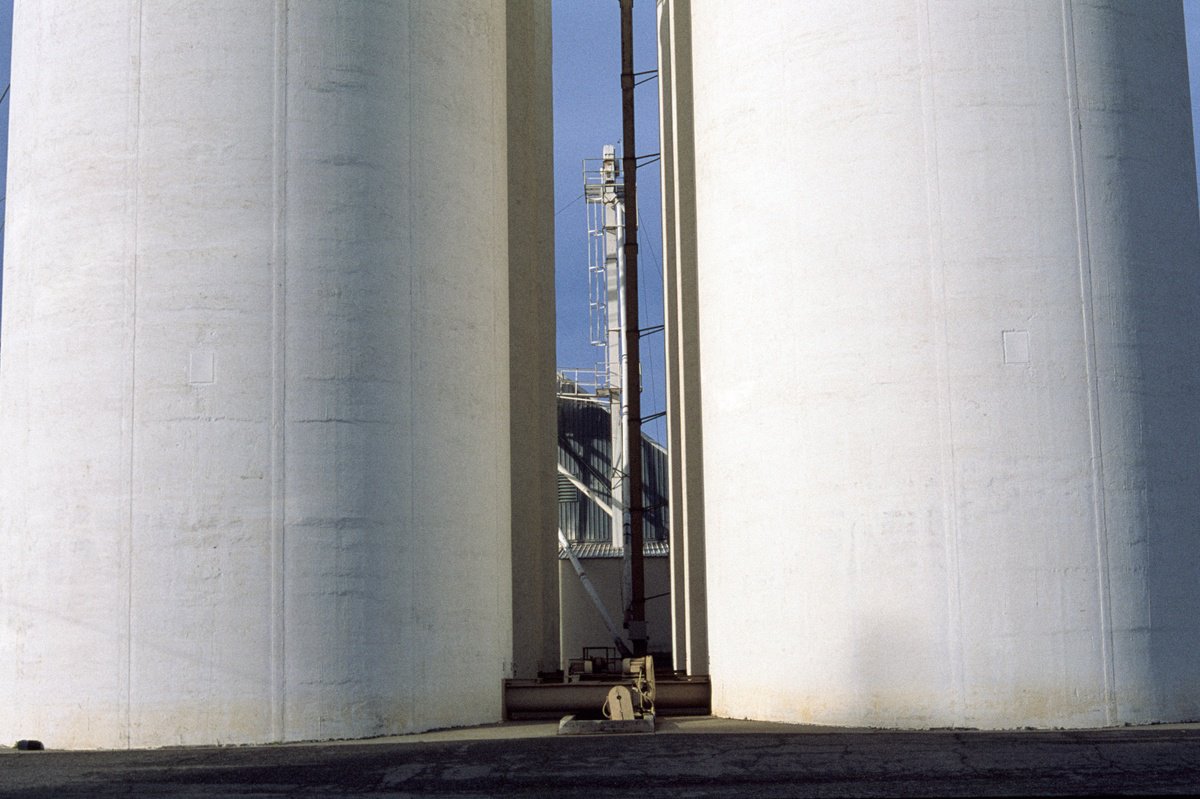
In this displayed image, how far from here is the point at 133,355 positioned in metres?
20.2

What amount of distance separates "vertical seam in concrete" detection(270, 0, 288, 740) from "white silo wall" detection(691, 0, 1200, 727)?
250 inches

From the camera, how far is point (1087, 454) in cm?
1969

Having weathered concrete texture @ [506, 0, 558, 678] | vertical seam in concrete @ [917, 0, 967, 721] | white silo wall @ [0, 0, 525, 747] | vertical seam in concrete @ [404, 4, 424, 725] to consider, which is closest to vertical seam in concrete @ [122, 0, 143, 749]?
white silo wall @ [0, 0, 525, 747]

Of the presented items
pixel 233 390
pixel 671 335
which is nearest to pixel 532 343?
pixel 671 335

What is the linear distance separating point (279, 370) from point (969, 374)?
29.8 ft

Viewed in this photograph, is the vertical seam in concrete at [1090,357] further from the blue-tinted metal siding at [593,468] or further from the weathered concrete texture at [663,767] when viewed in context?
the blue-tinted metal siding at [593,468]

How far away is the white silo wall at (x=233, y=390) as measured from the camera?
19.8 metres

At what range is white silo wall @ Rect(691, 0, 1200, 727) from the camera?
19.5m

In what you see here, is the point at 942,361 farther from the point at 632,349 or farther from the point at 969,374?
the point at 632,349

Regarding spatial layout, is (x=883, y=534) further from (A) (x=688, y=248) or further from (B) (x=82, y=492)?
(B) (x=82, y=492)

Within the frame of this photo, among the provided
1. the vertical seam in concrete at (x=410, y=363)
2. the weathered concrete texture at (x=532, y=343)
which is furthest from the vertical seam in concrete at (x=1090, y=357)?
the weathered concrete texture at (x=532, y=343)

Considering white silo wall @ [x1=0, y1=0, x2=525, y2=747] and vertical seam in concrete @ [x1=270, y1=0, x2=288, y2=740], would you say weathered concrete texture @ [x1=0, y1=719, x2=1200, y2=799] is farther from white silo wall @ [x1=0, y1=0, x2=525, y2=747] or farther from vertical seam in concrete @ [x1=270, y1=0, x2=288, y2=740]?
white silo wall @ [x1=0, y1=0, x2=525, y2=747]

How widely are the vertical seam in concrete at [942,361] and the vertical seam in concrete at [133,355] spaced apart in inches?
414

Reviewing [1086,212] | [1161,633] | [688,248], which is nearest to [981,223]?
[1086,212]
